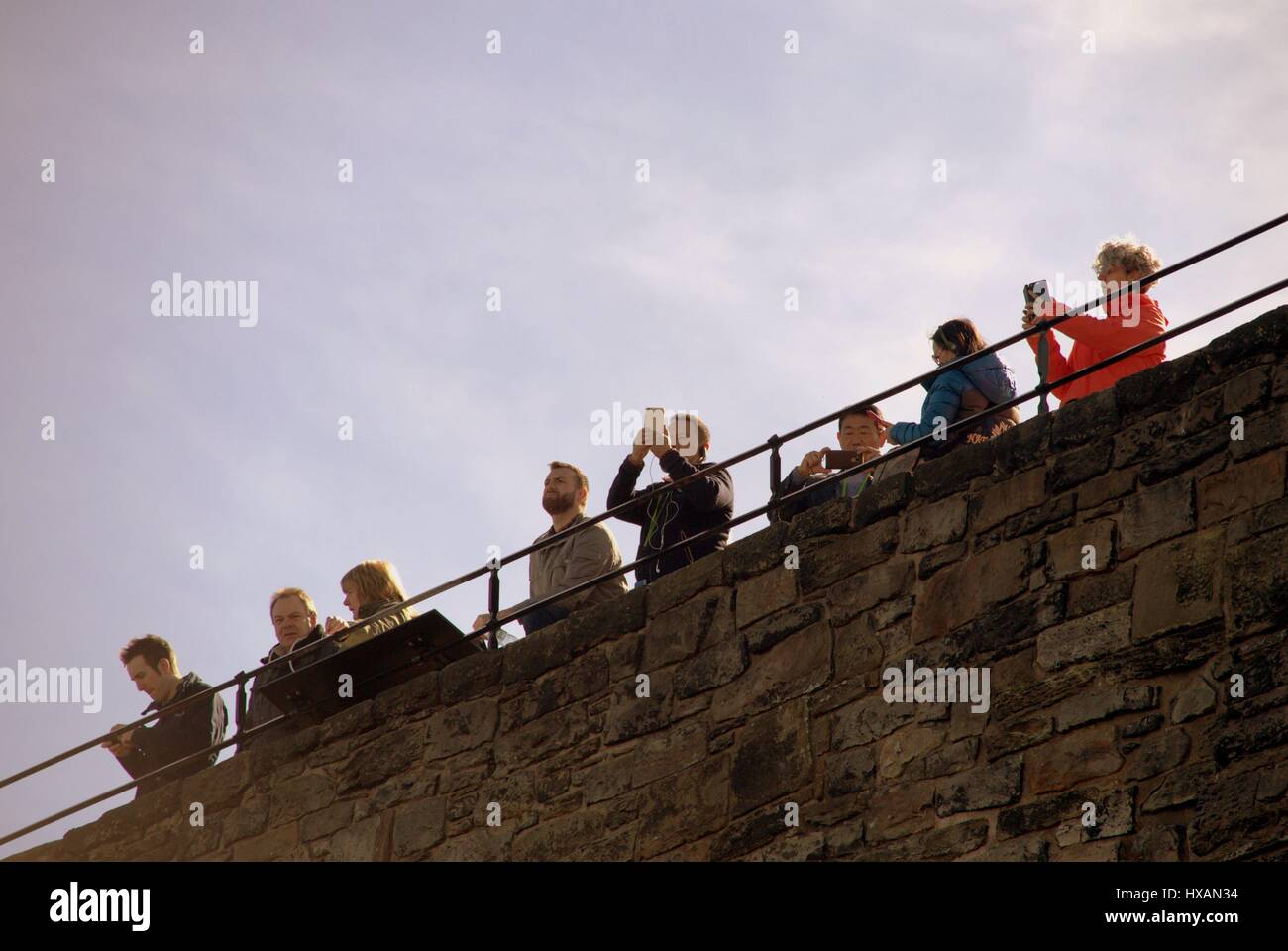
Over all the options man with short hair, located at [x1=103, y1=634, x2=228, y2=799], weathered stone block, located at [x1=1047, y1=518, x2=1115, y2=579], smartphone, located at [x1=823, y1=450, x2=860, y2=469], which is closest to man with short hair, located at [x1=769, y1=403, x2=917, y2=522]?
smartphone, located at [x1=823, y1=450, x2=860, y2=469]

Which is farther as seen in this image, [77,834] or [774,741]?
[77,834]

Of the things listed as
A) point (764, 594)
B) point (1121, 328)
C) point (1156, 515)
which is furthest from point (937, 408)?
point (1156, 515)

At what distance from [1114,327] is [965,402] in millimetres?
810

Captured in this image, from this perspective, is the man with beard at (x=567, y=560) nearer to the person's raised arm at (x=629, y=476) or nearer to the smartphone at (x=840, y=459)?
the person's raised arm at (x=629, y=476)

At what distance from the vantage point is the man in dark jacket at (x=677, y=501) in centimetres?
1083

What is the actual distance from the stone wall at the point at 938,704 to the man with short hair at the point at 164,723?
125 centimetres

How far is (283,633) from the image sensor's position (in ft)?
40.9

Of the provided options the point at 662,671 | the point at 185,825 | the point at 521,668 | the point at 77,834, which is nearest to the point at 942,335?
the point at 662,671

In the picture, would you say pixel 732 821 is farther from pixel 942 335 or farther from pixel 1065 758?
pixel 942 335

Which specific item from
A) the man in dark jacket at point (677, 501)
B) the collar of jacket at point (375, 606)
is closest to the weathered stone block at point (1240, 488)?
the man in dark jacket at point (677, 501)

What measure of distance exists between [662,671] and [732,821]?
0.99 meters
